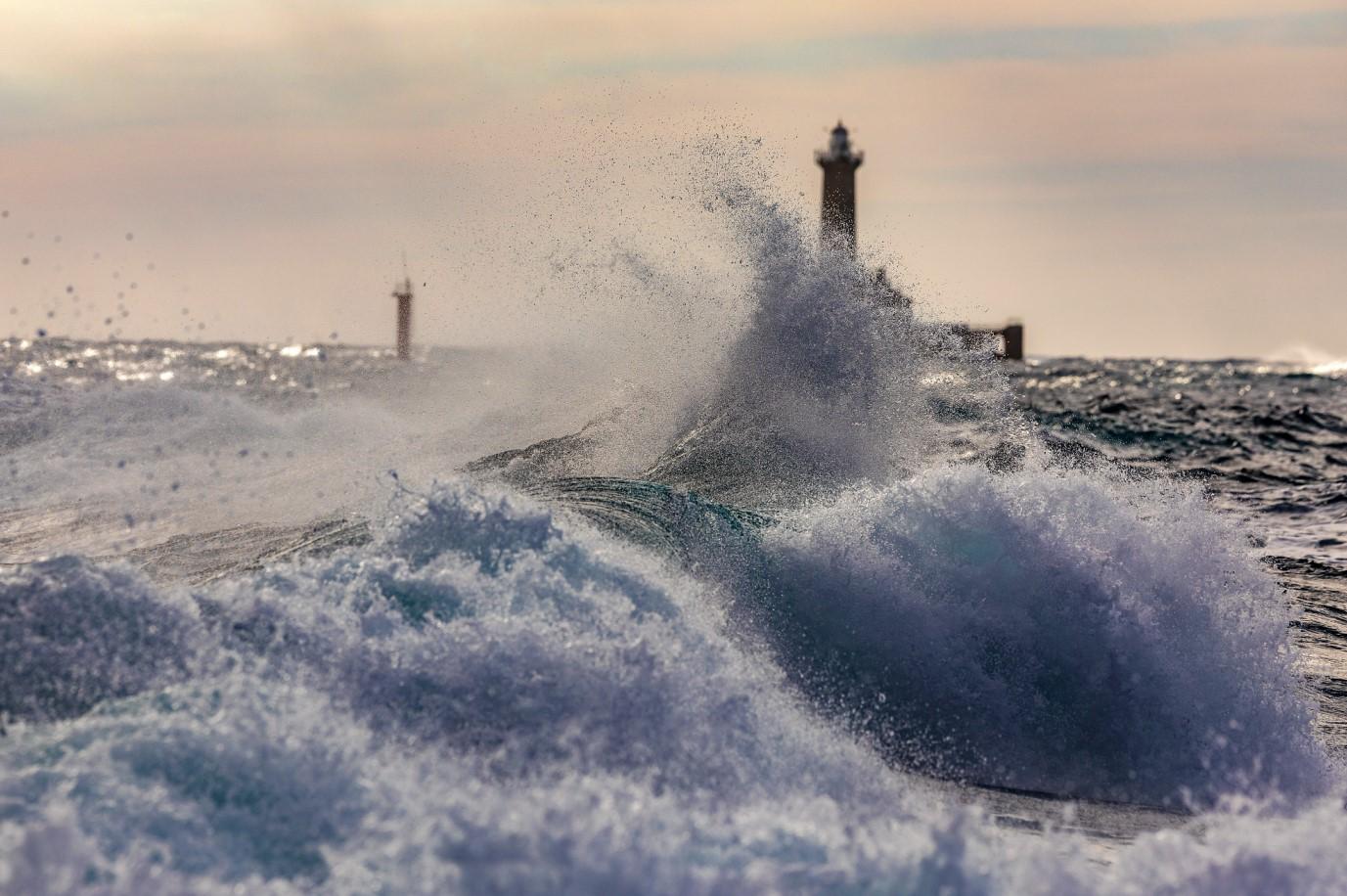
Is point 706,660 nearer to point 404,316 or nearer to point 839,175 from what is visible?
point 839,175

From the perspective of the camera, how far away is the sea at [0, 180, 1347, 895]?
3686mm

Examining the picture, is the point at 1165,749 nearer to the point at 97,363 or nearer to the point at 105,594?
the point at 105,594

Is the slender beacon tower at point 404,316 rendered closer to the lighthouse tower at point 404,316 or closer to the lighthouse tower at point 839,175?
the lighthouse tower at point 404,316

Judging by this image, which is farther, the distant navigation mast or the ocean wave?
the distant navigation mast

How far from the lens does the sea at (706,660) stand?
145 inches

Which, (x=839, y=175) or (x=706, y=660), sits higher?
(x=839, y=175)

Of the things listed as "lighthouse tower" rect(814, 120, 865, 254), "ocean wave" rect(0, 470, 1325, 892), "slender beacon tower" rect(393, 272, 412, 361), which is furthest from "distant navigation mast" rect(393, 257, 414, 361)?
"ocean wave" rect(0, 470, 1325, 892)

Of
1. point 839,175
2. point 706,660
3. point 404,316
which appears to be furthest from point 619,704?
point 404,316

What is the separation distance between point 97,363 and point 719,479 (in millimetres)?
38580

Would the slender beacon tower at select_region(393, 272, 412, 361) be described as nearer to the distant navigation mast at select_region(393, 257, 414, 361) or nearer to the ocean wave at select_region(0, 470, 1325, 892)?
the distant navigation mast at select_region(393, 257, 414, 361)

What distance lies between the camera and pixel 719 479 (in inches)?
432

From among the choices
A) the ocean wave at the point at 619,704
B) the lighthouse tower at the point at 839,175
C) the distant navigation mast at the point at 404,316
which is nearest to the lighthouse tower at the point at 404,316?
the distant navigation mast at the point at 404,316

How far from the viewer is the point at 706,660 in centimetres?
535

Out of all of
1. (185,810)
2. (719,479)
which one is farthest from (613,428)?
(185,810)
